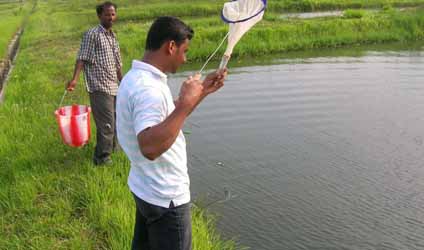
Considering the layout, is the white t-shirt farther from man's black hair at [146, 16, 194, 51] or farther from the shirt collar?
man's black hair at [146, 16, 194, 51]

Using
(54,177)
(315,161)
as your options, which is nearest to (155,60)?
(54,177)

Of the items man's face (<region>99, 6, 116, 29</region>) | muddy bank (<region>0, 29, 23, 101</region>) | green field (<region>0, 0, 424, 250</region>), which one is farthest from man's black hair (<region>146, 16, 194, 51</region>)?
muddy bank (<region>0, 29, 23, 101</region>)

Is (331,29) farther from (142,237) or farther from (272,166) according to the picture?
(142,237)

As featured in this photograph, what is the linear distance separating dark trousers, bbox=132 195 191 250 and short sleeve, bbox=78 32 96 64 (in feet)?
9.69

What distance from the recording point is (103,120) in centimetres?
523

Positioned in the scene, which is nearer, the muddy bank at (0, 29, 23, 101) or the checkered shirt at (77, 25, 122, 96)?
the checkered shirt at (77, 25, 122, 96)

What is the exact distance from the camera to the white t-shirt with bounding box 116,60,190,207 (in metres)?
2.17

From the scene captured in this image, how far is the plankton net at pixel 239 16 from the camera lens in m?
2.34

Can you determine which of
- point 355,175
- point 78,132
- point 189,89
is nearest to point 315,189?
point 355,175

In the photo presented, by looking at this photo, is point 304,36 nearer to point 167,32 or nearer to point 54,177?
point 54,177

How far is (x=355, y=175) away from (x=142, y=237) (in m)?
4.14

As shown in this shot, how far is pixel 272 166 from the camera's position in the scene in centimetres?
662

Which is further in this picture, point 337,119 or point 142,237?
point 337,119

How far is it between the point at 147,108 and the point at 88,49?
10.5 ft
